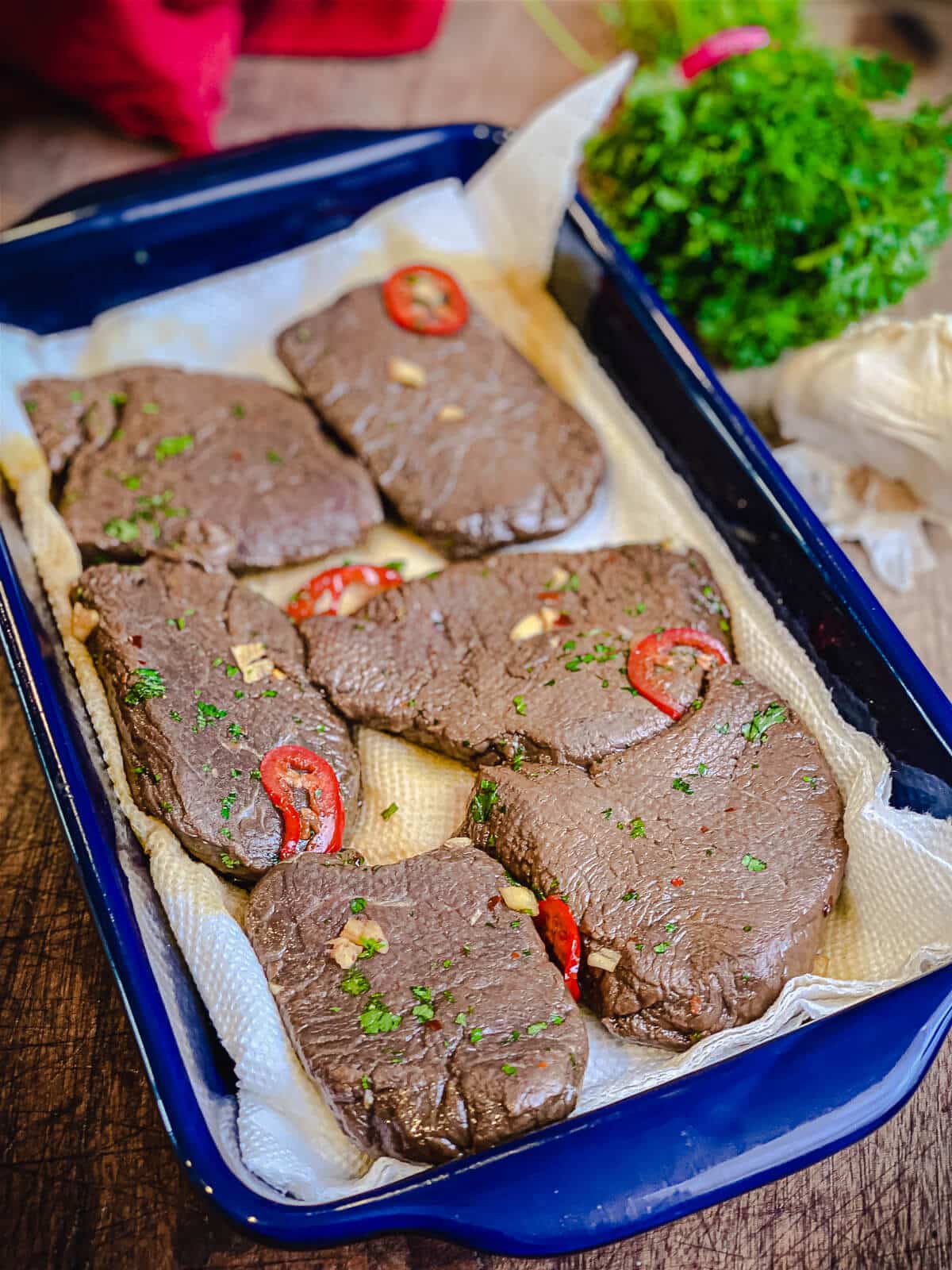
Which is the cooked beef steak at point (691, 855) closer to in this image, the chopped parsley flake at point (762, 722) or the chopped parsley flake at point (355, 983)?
the chopped parsley flake at point (762, 722)

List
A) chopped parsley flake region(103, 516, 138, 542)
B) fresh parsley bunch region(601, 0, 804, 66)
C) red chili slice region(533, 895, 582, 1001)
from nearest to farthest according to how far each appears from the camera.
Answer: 1. red chili slice region(533, 895, 582, 1001)
2. chopped parsley flake region(103, 516, 138, 542)
3. fresh parsley bunch region(601, 0, 804, 66)

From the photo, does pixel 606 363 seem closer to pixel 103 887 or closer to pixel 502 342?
pixel 502 342

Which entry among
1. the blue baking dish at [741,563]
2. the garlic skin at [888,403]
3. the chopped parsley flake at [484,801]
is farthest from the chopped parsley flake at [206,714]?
the garlic skin at [888,403]

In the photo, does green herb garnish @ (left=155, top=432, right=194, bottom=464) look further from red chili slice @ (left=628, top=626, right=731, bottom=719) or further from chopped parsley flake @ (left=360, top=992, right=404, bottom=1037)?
chopped parsley flake @ (left=360, top=992, right=404, bottom=1037)

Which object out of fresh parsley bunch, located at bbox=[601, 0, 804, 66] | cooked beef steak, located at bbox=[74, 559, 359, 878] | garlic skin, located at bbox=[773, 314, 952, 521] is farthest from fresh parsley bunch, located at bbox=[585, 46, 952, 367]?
cooked beef steak, located at bbox=[74, 559, 359, 878]

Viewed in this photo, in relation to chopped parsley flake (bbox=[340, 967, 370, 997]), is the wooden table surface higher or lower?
→ lower
